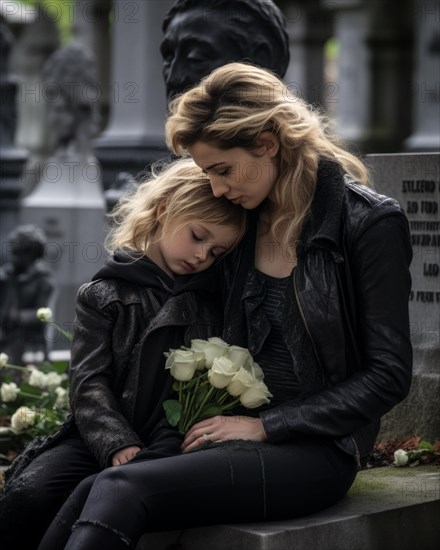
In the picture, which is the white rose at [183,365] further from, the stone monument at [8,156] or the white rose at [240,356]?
the stone monument at [8,156]

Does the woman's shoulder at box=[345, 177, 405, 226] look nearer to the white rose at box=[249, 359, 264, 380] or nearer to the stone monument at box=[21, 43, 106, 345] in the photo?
the white rose at box=[249, 359, 264, 380]

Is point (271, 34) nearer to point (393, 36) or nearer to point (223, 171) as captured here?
point (223, 171)

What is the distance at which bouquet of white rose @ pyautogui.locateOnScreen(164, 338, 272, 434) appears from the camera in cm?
402

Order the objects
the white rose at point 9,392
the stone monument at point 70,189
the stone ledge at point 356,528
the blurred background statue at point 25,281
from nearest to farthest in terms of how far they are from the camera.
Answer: the stone ledge at point 356,528
the white rose at point 9,392
the blurred background statue at point 25,281
the stone monument at point 70,189

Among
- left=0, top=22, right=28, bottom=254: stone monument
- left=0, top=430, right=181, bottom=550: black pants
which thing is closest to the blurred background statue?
left=0, top=22, right=28, bottom=254: stone monument

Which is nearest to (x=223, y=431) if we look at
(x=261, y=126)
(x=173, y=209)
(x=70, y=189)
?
(x=173, y=209)

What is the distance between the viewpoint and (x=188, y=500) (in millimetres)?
3730

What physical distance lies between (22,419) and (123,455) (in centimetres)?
175

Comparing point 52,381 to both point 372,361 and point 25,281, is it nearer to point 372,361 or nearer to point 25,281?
point 372,361

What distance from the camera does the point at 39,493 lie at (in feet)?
13.5

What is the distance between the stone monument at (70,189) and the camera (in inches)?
595

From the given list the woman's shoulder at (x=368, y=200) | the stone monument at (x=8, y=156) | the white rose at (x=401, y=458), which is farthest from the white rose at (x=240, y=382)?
the stone monument at (x=8, y=156)

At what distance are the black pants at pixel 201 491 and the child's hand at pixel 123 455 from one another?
0.38 feet

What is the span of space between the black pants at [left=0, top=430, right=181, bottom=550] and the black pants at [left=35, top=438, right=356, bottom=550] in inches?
8.0
